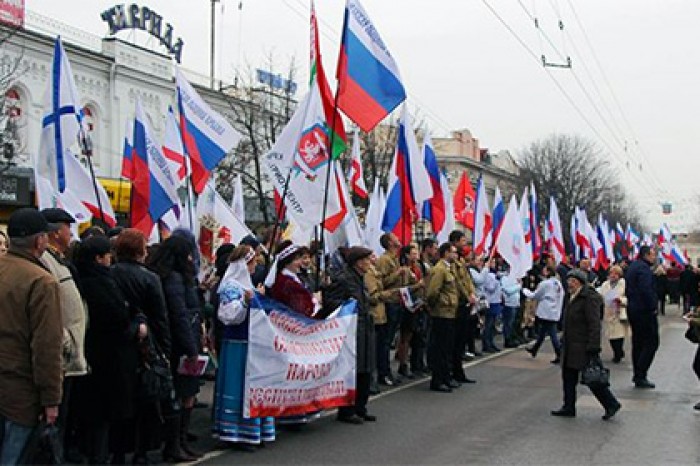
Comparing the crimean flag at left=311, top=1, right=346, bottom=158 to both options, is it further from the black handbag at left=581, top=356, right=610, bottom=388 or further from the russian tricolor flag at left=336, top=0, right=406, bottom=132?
the black handbag at left=581, top=356, right=610, bottom=388

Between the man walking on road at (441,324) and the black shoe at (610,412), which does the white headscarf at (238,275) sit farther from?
the black shoe at (610,412)

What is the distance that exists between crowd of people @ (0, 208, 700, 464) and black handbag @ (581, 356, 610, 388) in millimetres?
87

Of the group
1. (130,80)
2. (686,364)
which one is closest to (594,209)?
(130,80)

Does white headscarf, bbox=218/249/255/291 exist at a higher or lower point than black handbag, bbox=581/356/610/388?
higher

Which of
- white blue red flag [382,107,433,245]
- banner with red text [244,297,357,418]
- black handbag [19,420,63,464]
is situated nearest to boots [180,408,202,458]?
banner with red text [244,297,357,418]

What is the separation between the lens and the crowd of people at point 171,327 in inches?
184

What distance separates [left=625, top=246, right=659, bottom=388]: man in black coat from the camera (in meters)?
12.3

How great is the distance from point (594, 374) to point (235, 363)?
157 inches

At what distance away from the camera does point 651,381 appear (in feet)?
42.5

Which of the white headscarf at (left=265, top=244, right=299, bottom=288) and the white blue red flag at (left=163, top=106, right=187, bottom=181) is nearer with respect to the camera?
the white headscarf at (left=265, top=244, right=299, bottom=288)

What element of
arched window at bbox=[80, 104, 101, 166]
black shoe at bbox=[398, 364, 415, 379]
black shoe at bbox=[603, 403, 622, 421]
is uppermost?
arched window at bbox=[80, 104, 101, 166]

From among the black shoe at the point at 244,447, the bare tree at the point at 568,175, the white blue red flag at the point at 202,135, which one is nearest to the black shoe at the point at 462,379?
the white blue red flag at the point at 202,135

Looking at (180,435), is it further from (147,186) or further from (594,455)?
(147,186)

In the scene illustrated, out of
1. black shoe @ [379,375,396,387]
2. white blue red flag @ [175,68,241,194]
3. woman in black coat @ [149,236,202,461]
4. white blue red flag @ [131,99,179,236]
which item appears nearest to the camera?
woman in black coat @ [149,236,202,461]
